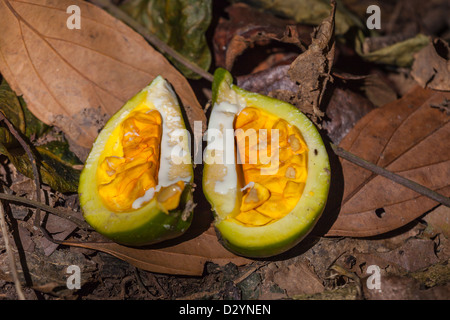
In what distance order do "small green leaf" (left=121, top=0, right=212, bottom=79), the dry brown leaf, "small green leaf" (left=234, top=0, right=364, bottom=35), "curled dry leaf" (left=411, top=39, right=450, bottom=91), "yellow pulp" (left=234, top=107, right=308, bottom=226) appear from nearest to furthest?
"yellow pulp" (left=234, top=107, right=308, bottom=226)
the dry brown leaf
"curled dry leaf" (left=411, top=39, right=450, bottom=91)
"small green leaf" (left=121, top=0, right=212, bottom=79)
"small green leaf" (left=234, top=0, right=364, bottom=35)

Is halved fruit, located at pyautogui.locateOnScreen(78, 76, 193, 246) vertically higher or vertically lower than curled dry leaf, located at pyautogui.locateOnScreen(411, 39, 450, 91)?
lower

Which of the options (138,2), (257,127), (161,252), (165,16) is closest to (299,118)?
(257,127)

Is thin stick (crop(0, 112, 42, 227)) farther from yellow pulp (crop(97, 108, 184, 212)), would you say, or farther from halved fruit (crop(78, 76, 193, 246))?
yellow pulp (crop(97, 108, 184, 212))

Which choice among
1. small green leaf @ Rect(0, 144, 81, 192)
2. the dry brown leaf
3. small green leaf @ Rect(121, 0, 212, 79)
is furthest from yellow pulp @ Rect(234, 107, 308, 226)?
small green leaf @ Rect(0, 144, 81, 192)

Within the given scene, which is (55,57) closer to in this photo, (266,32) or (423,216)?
(266,32)

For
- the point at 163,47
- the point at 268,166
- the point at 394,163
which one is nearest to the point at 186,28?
the point at 163,47

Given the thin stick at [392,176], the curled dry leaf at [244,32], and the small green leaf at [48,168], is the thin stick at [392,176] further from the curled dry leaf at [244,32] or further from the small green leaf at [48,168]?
the small green leaf at [48,168]
